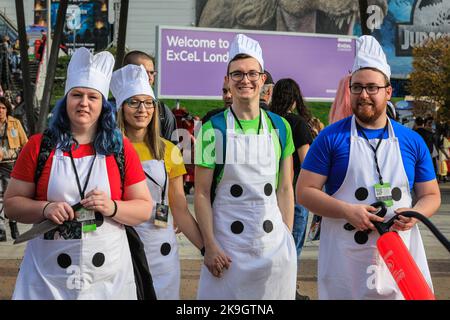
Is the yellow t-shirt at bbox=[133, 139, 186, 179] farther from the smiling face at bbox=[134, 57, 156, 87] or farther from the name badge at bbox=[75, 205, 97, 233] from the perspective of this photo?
the name badge at bbox=[75, 205, 97, 233]

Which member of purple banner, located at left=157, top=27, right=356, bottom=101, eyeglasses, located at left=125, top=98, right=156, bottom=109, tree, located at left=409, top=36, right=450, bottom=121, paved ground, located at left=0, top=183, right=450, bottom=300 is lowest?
paved ground, located at left=0, top=183, right=450, bottom=300

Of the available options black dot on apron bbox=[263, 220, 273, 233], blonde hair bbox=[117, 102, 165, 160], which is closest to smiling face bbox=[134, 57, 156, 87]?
blonde hair bbox=[117, 102, 165, 160]

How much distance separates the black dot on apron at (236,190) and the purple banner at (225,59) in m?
11.3

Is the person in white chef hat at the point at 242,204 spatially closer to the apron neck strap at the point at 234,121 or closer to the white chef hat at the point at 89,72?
the apron neck strap at the point at 234,121

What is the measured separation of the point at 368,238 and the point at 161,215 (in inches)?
53.5

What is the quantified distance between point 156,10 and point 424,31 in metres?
26.3

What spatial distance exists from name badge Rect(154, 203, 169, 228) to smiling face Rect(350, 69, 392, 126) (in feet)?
4.36

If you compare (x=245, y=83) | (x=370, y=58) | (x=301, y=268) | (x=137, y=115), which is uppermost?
(x=370, y=58)

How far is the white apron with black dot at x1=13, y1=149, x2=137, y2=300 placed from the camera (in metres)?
3.99

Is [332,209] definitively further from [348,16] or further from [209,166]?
[348,16]

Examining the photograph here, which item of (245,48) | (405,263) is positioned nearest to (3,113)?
(245,48)

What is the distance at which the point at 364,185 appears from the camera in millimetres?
4348

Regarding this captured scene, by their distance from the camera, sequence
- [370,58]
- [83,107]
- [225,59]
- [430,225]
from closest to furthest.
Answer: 1. [430,225]
2. [83,107]
3. [370,58]
4. [225,59]

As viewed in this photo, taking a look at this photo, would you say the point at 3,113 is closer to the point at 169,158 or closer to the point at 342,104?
the point at 169,158
